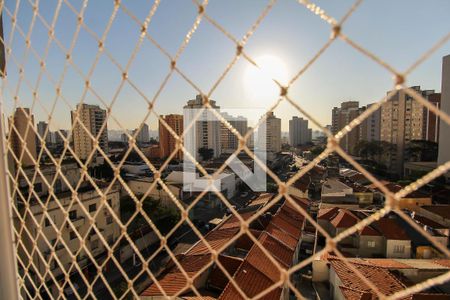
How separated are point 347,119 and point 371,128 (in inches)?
104

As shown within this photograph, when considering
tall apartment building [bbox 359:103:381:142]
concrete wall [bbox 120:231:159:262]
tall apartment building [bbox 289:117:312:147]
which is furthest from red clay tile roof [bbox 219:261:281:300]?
tall apartment building [bbox 289:117:312:147]

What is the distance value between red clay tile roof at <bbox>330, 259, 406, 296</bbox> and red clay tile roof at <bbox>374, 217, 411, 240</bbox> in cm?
136

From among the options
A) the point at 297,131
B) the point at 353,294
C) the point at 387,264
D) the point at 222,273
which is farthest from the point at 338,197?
the point at 297,131

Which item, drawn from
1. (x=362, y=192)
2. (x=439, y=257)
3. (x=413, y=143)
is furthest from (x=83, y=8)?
(x=413, y=143)

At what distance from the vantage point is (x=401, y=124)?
12102 mm

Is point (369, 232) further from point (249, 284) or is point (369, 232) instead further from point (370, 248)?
point (249, 284)

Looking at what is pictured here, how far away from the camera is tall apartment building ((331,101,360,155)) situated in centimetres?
1505

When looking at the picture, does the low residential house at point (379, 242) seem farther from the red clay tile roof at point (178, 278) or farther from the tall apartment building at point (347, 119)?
the tall apartment building at point (347, 119)

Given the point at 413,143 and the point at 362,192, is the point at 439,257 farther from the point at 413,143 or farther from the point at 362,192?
the point at 413,143

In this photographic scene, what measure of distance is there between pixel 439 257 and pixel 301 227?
1865mm

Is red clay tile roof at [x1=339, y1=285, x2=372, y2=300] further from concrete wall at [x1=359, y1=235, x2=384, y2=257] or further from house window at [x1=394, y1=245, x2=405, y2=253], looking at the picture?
house window at [x1=394, y1=245, x2=405, y2=253]

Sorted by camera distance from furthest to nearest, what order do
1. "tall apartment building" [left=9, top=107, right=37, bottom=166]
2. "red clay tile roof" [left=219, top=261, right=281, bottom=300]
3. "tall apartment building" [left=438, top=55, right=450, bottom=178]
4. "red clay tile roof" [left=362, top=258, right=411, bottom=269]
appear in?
"tall apartment building" [left=438, top=55, right=450, bottom=178] → "red clay tile roof" [left=362, top=258, right=411, bottom=269] → "red clay tile roof" [left=219, top=261, right=281, bottom=300] → "tall apartment building" [left=9, top=107, right=37, bottom=166]

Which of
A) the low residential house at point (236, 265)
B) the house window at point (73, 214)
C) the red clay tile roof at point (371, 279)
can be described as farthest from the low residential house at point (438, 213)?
the house window at point (73, 214)

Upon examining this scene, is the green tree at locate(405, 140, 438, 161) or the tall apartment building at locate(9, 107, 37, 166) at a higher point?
the tall apartment building at locate(9, 107, 37, 166)
